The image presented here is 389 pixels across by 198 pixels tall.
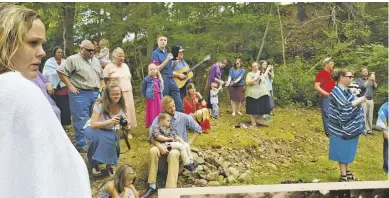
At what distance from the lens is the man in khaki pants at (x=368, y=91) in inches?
200

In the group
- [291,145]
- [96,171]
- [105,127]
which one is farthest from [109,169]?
[291,145]

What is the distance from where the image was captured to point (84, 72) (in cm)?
459

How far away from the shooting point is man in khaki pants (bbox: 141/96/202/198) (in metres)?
4.65

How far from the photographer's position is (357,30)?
507 cm

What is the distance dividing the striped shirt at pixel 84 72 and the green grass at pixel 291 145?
1.04 meters

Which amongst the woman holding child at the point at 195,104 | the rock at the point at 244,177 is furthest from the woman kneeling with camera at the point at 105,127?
the rock at the point at 244,177

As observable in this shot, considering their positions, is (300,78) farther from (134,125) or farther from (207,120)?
(134,125)

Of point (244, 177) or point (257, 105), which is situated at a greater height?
point (257, 105)

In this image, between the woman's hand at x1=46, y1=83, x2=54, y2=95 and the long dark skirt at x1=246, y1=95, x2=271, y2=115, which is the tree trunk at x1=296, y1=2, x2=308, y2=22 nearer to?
the long dark skirt at x1=246, y1=95, x2=271, y2=115

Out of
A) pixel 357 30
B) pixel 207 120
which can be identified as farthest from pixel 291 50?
pixel 207 120

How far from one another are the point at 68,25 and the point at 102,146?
1.06 metres

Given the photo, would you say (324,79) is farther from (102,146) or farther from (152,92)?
(102,146)

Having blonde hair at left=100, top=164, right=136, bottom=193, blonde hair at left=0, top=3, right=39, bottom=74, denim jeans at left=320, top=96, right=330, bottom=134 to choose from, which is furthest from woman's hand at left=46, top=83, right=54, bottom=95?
blonde hair at left=0, top=3, right=39, bottom=74

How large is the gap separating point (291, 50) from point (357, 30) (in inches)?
26.4
